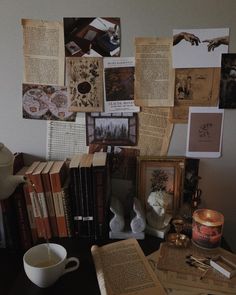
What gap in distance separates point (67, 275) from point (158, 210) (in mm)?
334

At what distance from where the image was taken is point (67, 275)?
79 cm

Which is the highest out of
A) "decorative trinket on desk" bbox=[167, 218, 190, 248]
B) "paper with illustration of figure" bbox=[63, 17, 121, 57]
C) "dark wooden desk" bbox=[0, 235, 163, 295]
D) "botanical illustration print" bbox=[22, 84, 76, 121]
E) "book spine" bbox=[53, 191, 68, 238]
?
"paper with illustration of figure" bbox=[63, 17, 121, 57]

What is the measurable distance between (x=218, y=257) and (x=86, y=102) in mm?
626

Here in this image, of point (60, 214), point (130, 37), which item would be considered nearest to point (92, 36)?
point (130, 37)

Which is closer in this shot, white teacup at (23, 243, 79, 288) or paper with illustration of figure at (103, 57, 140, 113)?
white teacup at (23, 243, 79, 288)

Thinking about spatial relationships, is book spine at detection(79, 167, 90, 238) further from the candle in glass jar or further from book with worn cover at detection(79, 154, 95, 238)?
the candle in glass jar

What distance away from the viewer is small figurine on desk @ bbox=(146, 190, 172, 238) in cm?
94

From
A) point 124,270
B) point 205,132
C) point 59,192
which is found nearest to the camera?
point 124,270

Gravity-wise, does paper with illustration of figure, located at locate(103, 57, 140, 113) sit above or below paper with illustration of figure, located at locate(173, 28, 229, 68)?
below

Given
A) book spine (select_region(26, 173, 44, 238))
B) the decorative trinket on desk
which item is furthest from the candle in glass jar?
book spine (select_region(26, 173, 44, 238))

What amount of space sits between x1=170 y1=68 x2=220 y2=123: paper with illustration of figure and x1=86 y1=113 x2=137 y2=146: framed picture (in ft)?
0.48

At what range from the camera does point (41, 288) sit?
74cm

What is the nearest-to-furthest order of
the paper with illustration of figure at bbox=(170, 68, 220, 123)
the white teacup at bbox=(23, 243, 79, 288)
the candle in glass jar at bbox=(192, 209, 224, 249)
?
the white teacup at bbox=(23, 243, 79, 288) → the candle in glass jar at bbox=(192, 209, 224, 249) → the paper with illustration of figure at bbox=(170, 68, 220, 123)

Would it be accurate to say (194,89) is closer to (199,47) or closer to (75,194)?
(199,47)
